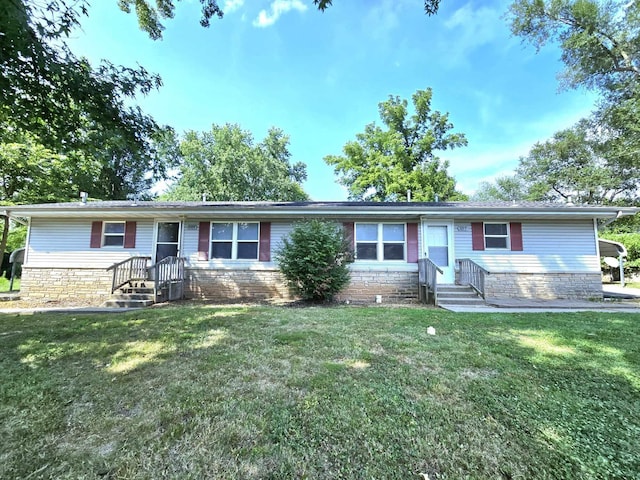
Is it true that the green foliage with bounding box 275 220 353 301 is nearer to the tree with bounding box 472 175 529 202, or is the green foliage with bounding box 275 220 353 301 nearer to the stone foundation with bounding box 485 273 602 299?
the stone foundation with bounding box 485 273 602 299

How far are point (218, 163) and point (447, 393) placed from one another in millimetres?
23088

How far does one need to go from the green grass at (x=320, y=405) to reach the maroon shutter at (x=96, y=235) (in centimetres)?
619

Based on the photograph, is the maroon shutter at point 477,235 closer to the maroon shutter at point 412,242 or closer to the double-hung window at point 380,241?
the maroon shutter at point 412,242

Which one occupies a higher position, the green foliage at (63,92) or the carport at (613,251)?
the green foliage at (63,92)

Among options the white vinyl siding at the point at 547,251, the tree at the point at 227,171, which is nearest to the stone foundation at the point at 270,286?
the white vinyl siding at the point at 547,251

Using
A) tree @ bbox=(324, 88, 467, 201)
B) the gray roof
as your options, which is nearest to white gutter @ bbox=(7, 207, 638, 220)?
the gray roof

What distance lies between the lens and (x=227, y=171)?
22.3 metres

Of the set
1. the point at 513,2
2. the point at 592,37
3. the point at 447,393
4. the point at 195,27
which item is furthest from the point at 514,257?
Answer: the point at 513,2

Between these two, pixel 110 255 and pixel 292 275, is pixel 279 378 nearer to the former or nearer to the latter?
pixel 292 275

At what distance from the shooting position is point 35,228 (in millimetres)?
10023

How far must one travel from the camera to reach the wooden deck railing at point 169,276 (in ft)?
27.3

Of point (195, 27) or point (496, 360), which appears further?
point (195, 27)

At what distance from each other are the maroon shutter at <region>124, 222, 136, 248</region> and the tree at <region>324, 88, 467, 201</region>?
1634cm

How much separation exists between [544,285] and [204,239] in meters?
11.1
